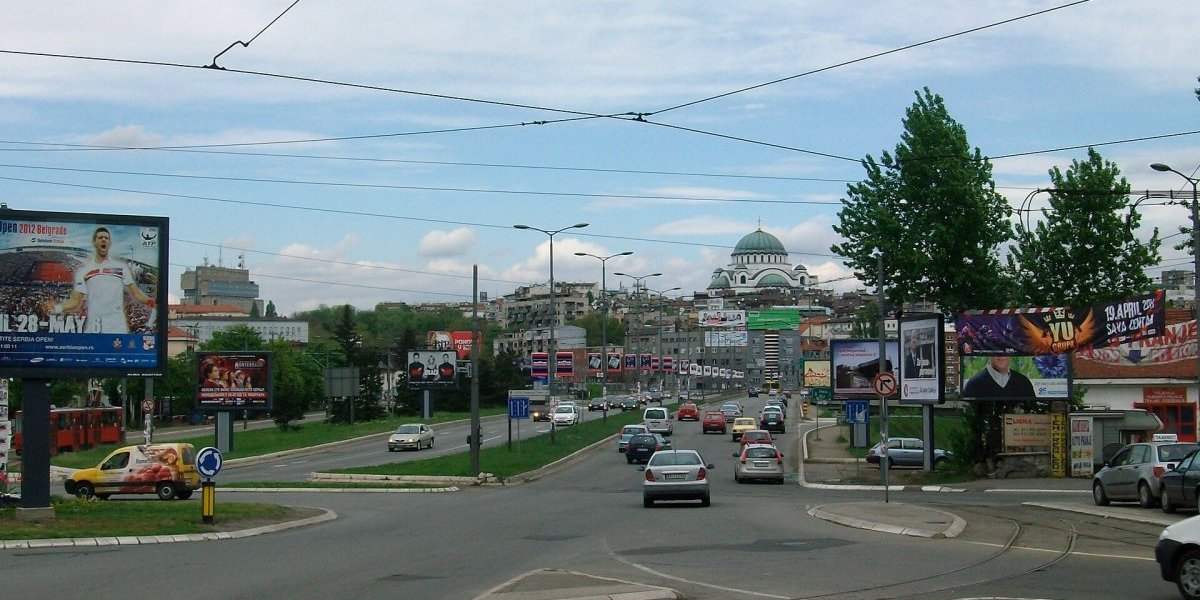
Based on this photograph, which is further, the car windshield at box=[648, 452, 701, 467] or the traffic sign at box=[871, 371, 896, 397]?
the car windshield at box=[648, 452, 701, 467]

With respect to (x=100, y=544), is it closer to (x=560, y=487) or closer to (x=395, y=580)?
(x=395, y=580)

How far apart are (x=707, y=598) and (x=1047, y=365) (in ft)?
100

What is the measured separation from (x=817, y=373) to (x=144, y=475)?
56604mm

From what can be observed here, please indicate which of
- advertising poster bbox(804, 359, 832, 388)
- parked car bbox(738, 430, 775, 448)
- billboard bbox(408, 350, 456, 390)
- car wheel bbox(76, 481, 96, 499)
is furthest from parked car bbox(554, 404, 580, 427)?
car wheel bbox(76, 481, 96, 499)

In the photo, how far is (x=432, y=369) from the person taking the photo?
90.4 meters

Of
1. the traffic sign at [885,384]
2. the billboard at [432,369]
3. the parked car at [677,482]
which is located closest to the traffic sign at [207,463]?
the parked car at [677,482]

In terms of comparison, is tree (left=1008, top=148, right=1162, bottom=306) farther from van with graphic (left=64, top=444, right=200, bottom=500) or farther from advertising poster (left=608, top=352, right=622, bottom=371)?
advertising poster (left=608, top=352, right=622, bottom=371)

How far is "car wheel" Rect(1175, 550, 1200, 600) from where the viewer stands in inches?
468

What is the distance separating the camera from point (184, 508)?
2612 cm

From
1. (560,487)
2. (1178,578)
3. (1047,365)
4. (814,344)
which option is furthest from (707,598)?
(814,344)

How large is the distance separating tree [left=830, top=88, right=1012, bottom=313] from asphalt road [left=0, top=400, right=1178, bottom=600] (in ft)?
54.7

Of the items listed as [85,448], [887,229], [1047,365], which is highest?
[887,229]

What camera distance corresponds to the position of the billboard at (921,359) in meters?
40.3

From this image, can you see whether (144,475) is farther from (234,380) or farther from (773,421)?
(773,421)
